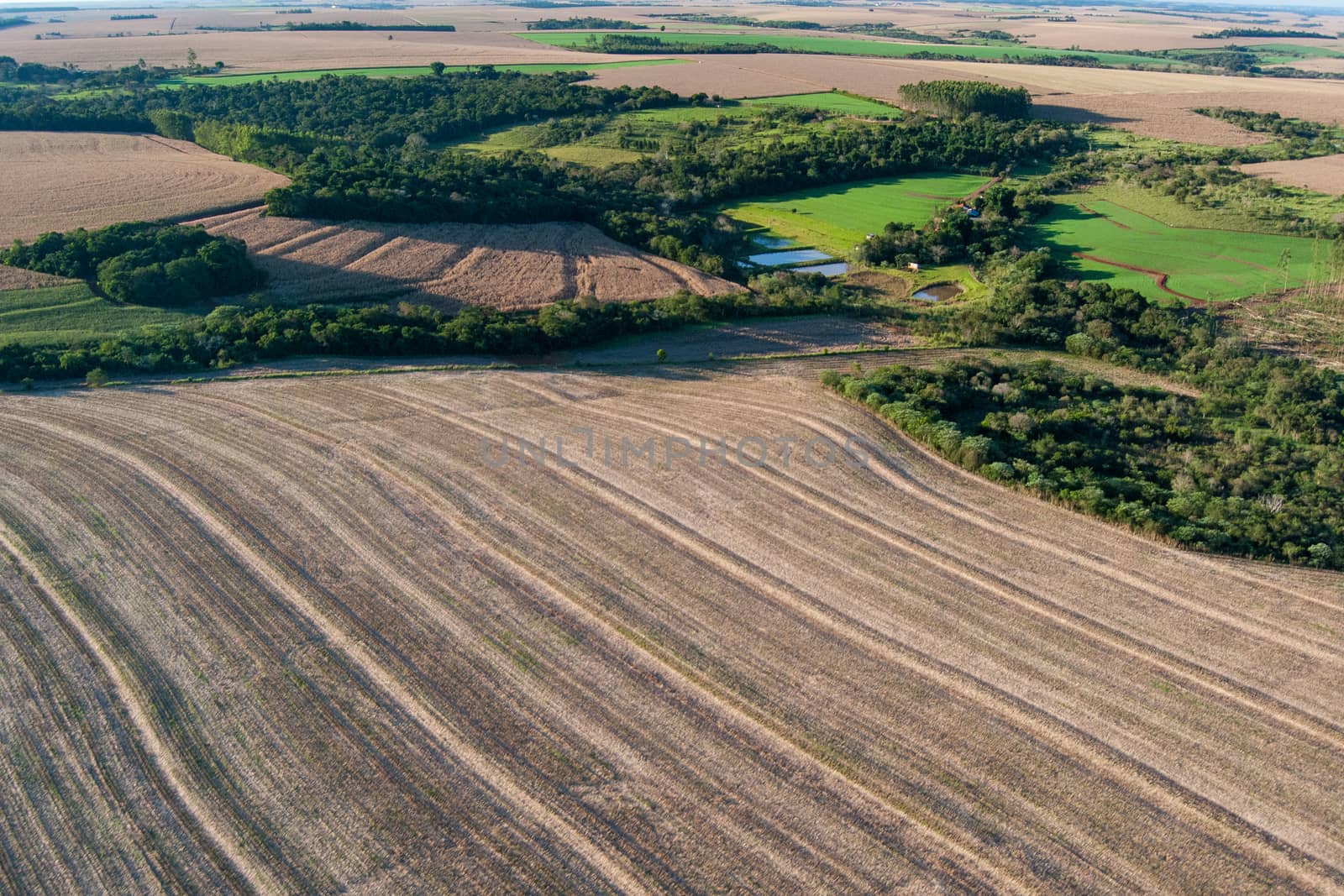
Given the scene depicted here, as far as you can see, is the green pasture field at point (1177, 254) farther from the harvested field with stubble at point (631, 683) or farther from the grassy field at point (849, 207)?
the harvested field with stubble at point (631, 683)

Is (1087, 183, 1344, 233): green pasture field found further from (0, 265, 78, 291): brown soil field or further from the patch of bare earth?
(0, 265, 78, 291): brown soil field

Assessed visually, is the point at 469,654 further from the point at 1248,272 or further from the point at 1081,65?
the point at 1081,65

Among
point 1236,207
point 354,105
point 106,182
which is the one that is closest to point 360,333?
point 106,182

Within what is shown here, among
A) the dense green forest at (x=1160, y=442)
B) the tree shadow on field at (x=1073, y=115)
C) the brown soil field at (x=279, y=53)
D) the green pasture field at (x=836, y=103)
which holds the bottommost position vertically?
the dense green forest at (x=1160, y=442)

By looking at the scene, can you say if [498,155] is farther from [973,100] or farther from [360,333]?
[973,100]

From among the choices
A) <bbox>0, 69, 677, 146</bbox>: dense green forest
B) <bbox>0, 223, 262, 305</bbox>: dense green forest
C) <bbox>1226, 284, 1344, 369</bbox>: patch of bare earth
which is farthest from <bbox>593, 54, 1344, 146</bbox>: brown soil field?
<bbox>0, 223, 262, 305</bbox>: dense green forest

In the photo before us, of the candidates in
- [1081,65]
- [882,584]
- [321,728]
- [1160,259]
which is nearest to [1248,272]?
[1160,259]

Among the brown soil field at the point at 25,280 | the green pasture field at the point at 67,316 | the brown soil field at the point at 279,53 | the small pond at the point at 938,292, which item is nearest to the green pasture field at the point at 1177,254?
the small pond at the point at 938,292
